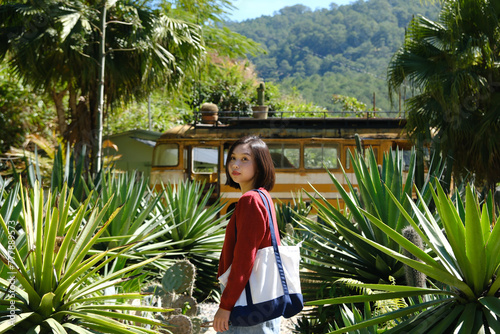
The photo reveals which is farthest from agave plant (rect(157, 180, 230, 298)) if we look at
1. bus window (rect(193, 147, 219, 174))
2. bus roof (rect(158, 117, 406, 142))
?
bus window (rect(193, 147, 219, 174))

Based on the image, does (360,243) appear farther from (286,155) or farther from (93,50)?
(286,155)

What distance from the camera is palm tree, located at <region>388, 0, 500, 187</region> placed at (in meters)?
8.88

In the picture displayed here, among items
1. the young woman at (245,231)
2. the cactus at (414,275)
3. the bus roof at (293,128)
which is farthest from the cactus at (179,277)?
the bus roof at (293,128)

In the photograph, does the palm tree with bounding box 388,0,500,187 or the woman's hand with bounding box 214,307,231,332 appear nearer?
the woman's hand with bounding box 214,307,231,332

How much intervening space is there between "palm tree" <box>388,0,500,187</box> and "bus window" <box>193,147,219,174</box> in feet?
15.4

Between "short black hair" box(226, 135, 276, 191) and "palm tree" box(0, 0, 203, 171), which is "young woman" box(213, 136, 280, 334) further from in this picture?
"palm tree" box(0, 0, 203, 171)

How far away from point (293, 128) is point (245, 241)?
10.3m

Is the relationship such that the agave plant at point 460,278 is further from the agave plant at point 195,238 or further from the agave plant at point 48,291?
the agave plant at point 195,238

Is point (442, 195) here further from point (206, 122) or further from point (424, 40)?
point (206, 122)

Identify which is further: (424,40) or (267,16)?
(267,16)

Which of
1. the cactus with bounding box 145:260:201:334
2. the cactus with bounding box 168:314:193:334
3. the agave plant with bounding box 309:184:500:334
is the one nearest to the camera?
the agave plant with bounding box 309:184:500:334

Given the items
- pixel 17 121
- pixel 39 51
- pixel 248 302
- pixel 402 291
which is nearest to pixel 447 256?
pixel 402 291

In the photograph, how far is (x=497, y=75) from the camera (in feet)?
30.1

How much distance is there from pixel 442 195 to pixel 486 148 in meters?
7.54
